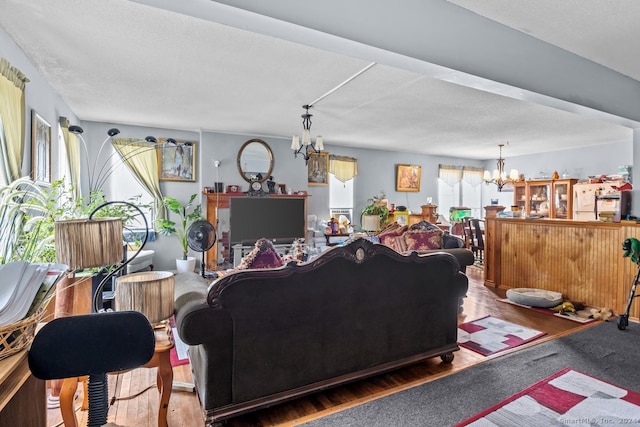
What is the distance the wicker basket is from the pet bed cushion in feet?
14.9

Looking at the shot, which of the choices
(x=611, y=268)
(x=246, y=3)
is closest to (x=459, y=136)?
(x=611, y=268)

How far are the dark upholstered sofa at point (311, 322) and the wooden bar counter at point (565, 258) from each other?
8.17ft

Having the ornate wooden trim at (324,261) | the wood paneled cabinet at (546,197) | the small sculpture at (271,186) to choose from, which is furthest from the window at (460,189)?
the ornate wooden trim at (324,261)

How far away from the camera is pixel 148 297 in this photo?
1692 mm

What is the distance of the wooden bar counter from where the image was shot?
368 cm

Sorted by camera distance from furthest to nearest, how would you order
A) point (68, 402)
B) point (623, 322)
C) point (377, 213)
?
point (377, 213) → point (623, 322) → point (68, 402)

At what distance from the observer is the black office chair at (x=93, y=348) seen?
3.12 ft

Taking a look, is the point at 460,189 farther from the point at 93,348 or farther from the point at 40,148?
the point at 93,348

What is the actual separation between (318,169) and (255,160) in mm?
1445

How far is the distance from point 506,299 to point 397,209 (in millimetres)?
3552

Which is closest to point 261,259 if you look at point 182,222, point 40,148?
point 40,148

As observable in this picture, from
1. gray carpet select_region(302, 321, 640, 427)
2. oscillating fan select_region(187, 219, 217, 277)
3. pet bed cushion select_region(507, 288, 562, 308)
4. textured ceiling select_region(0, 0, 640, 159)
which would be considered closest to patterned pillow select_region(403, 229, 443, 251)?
pet bed cushion select_region(507, 288, 562, 308)

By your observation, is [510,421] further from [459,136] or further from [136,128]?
[136,128]

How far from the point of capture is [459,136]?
6.17 meters
